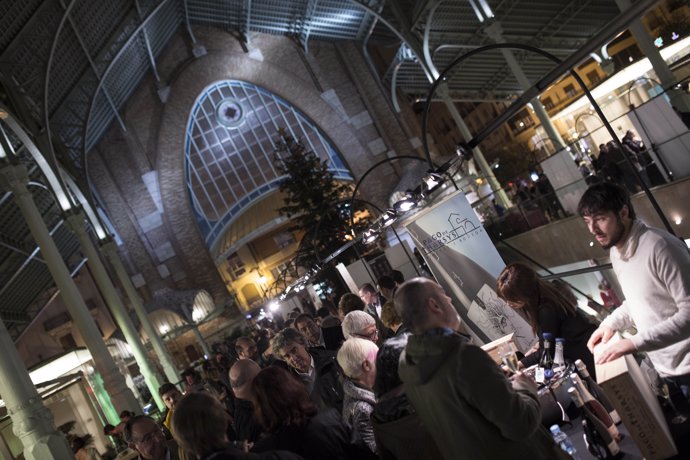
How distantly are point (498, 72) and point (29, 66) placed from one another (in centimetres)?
2126

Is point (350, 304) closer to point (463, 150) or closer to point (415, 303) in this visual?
point (463, 150)

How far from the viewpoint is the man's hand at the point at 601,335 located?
137 inches

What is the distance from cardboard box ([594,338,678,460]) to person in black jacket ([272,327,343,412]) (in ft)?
8.96

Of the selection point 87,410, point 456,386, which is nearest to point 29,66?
point 87,410

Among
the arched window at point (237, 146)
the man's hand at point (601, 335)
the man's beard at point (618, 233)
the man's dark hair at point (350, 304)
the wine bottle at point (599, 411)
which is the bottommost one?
the wine bottle at point (599, 411)

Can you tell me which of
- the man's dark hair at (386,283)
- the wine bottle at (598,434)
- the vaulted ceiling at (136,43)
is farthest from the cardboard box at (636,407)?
the vaulted ceiling at (136,43)

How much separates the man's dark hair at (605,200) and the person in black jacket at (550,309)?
112cm

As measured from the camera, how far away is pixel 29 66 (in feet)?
67.3

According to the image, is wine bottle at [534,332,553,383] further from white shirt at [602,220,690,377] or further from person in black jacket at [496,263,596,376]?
white shirt at [602,220,690,377]

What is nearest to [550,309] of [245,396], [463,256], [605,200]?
[605,200]

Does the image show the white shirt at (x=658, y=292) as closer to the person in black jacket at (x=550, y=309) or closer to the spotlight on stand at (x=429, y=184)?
the person in black jacket at (x=550, y=309)

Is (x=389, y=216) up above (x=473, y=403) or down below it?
above

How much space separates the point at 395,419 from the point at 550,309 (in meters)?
1.31

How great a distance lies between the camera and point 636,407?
3.12 metres
